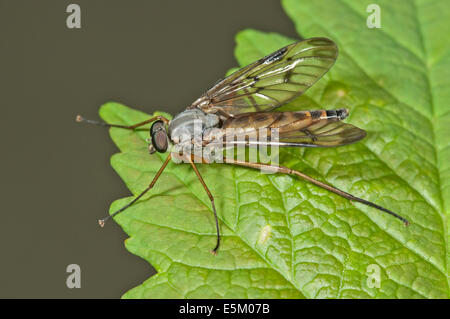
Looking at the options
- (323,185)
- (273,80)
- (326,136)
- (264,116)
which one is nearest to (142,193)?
(264,116)

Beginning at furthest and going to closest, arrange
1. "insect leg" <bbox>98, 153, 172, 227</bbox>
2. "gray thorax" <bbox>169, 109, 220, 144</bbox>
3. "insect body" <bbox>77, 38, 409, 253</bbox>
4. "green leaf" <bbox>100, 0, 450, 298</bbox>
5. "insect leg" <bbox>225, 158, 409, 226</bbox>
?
1. "gray thorax" <bbox>169, 109, 220, 144</bbox>
2. "insect body" <bbox>77, 38, 409, 253</bbox>
3. "insect leg" <bbox>98, 153, 172, 227</bbox>
4. "insect leg" <bbox>225, 158, 409, 226</bbox>
5. "green leaf" <bbox>100, 0, 450, 298</bbox>

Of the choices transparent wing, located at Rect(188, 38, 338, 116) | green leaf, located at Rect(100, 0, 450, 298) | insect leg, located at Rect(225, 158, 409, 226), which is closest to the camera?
green leaf, located at Rect(100, 0, 450, 298)

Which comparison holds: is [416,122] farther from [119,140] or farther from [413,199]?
[119,140]

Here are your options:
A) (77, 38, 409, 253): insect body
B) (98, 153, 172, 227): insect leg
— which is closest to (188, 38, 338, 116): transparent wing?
(77, 38, 409, 253): insect body

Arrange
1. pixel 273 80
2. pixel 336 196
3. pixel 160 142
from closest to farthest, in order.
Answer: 1. pixel 336 196
2. pixel 160 142
3. pixel 273 80

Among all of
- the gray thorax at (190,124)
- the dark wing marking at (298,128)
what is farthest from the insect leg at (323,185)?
the gray thorax at (190,124)

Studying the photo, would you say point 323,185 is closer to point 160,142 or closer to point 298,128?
point 298,128

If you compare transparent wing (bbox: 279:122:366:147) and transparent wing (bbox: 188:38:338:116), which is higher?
transparent wing (bbox: 188:38:338:116)

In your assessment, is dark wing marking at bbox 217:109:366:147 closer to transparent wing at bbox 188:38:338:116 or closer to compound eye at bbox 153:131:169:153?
transparent wing at bbox 188:38:338:116

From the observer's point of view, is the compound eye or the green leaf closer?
the green leaf
